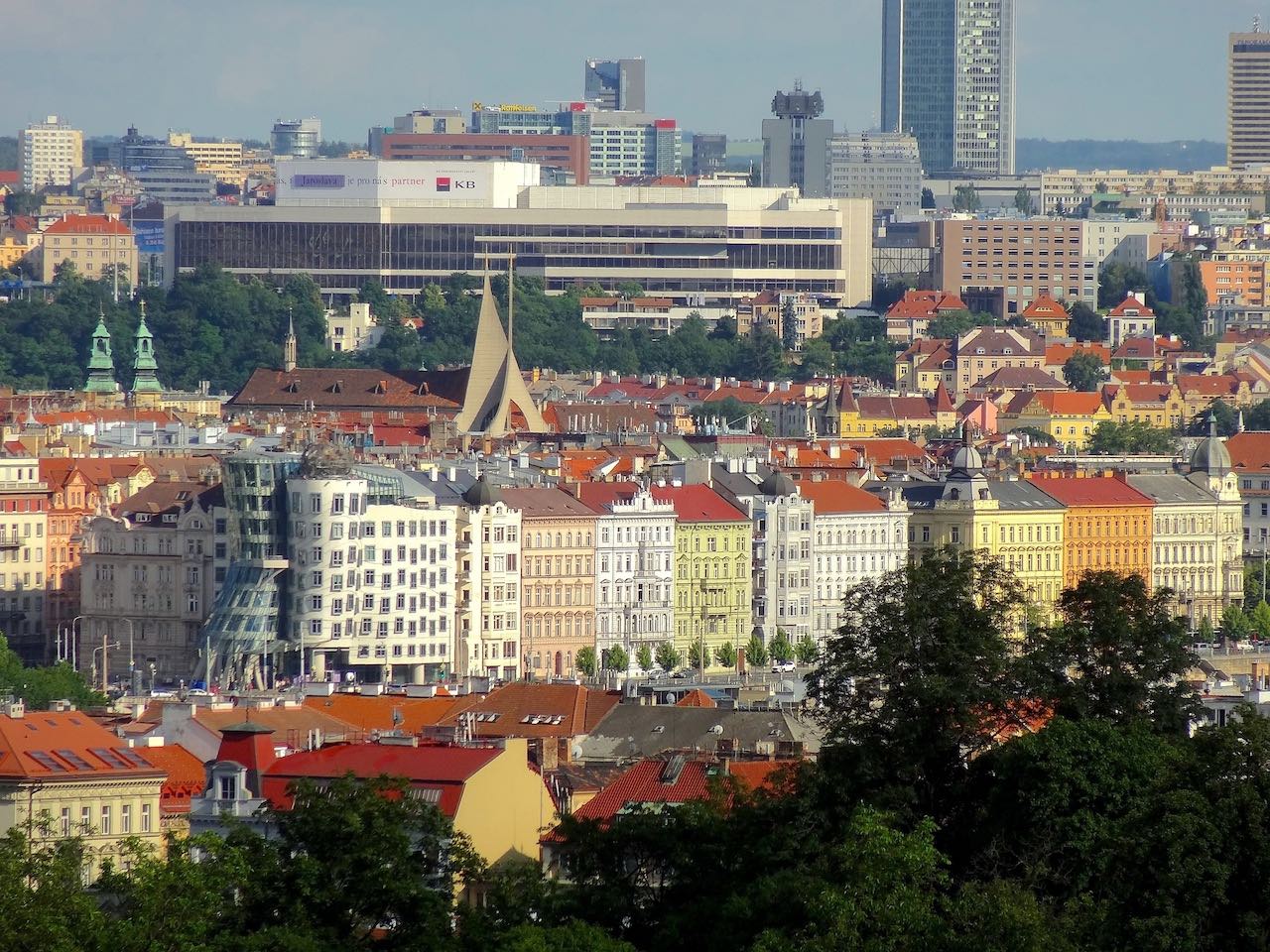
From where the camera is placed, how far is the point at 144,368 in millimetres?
186750

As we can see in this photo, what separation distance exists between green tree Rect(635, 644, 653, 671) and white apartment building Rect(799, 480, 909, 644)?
9.63m

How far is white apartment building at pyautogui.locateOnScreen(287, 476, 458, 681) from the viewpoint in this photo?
111500mm

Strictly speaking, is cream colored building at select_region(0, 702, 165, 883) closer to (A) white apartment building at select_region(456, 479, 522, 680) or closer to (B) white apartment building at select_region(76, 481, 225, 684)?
(B) white apartment building at select_region(76, 481, 225, 684)

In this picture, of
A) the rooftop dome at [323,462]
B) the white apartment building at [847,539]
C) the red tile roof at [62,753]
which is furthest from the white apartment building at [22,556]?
the red tile roof at [62,753]

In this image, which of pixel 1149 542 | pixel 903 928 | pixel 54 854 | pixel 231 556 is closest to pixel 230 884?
pixel 54 854

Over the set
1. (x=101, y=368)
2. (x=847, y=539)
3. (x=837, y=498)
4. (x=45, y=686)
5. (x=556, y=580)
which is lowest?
(x=45, y=686)

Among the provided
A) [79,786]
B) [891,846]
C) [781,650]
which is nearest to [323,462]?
[781,650]

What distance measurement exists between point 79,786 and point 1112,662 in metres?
14.1

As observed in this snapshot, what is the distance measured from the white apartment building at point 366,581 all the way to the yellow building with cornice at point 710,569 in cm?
867

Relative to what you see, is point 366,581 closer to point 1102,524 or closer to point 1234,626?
point 1234,626

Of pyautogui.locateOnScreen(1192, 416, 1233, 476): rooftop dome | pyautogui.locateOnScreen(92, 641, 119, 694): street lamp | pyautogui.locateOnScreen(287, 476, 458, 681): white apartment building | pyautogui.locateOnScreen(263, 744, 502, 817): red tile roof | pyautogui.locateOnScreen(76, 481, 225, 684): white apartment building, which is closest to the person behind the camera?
pyautogui.locateOnScreen(263, 744, 502, 817): red tile roof

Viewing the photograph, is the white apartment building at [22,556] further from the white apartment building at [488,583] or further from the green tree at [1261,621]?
the green tree at [1261,621]

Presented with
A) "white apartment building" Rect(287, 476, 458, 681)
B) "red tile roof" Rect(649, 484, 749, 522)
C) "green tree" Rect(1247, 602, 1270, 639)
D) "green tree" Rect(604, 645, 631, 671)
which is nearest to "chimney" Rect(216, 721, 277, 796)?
"green tree" Rect(604, 645, 631, 671)

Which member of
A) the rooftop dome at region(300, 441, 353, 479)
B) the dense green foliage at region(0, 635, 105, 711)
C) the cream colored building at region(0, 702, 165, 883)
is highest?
the rooftop dome at region(300, 441, 353, 479)
